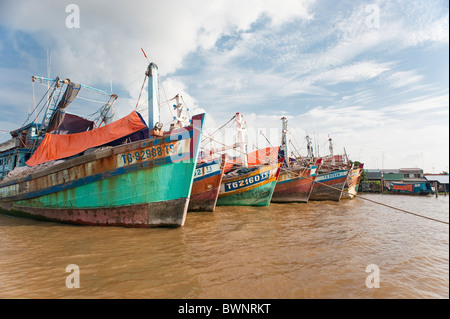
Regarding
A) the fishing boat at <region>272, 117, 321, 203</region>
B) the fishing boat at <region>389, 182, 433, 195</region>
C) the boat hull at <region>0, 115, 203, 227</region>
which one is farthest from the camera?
the fishing boat at <region>389, 182, 433, 195</region>

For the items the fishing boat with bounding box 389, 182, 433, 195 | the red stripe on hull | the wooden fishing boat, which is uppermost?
the wooden fishing boat

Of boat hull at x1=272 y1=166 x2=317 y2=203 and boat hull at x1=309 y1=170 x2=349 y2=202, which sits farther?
boat hull at x1=309 y1=170 x2=349 y2=202

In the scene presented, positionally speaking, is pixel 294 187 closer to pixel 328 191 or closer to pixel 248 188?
pixel 328 191

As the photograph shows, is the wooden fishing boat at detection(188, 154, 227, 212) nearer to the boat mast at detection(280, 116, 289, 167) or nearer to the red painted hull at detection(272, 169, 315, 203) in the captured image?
the red painted hull at detection(272, 169, 315, 203)

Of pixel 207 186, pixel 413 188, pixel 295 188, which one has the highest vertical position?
pixel 207 186

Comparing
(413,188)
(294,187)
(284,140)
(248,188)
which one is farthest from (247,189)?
(413,188)

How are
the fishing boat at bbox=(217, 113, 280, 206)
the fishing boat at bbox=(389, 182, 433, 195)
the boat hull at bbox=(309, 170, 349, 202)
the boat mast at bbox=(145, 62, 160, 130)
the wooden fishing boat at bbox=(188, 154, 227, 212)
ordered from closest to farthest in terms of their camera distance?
the boat mast at bbox=(145, 62, 160, 130)
the wooden fishing boat at bbox=(188, 154, 227, 212)
the fishing boat at bbox=(217, 113, 280, 206)
the boat hull at bbox=(309, 170, 349, 202)
the fishing boat at bbox=(389, 182, 433, 195)

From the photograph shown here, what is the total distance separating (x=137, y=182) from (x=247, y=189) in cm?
848

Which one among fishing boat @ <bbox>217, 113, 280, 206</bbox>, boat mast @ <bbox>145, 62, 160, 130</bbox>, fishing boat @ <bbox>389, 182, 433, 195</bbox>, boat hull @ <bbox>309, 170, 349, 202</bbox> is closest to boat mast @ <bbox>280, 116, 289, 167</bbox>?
boat hull @ <bbox>309, 170, 349, 202</bbox>

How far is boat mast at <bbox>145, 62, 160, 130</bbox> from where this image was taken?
312 inches

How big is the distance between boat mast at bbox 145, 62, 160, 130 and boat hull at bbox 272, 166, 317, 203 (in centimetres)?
1246

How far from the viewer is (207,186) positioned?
39.2ft

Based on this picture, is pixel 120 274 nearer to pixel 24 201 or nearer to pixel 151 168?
pixel 151 168

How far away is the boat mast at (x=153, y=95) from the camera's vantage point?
26.0 ft
